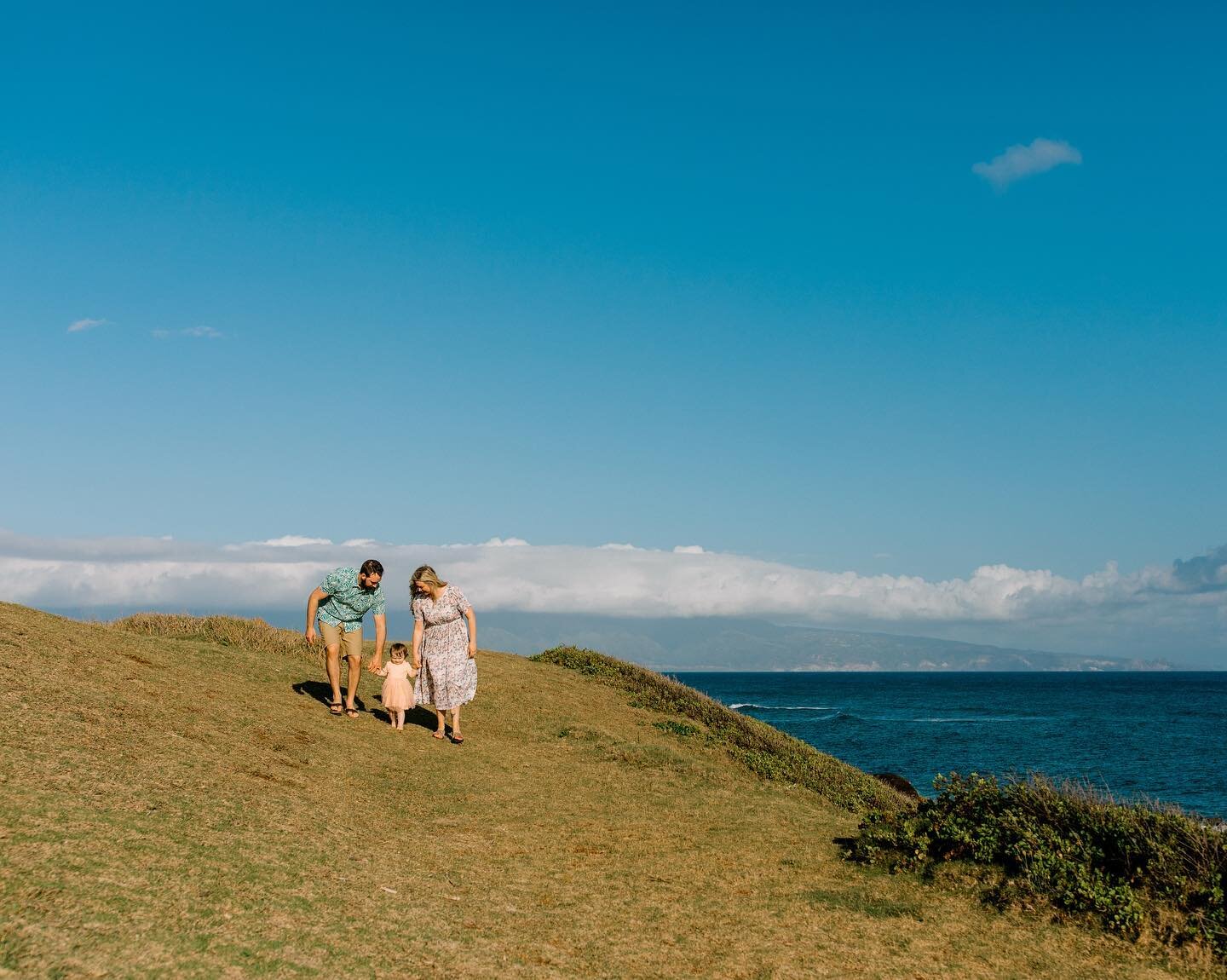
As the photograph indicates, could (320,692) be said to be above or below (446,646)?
below

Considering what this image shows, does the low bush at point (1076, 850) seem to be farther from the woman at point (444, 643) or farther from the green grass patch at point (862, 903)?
the woman at point (444, 643)

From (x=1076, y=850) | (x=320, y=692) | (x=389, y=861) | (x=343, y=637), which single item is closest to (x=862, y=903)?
(x=1076, y=850)

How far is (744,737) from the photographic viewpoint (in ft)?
71.4

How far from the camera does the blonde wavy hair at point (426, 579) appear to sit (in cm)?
1505

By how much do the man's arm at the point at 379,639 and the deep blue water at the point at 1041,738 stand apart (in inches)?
553

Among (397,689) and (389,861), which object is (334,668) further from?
(389,861)

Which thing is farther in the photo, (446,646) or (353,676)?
(353,676)

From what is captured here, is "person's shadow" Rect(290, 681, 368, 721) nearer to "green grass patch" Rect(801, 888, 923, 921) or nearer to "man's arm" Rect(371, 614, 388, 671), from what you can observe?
"man's arm" Rect(371, 614, 388, 671)

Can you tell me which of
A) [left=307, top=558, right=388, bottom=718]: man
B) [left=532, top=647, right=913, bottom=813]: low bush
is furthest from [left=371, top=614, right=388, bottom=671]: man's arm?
[left=532, top=647, right=913, bottom=813]: low bush

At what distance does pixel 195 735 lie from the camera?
38.2 ft

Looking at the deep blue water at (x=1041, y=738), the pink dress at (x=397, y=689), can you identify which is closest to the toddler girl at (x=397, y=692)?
the pink dress at (x=397, y=689)

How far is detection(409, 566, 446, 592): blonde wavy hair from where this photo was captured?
1505 cm

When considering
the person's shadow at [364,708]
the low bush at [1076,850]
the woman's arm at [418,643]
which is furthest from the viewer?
the person's shadow at [364,708]

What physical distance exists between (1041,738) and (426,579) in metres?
72.9
